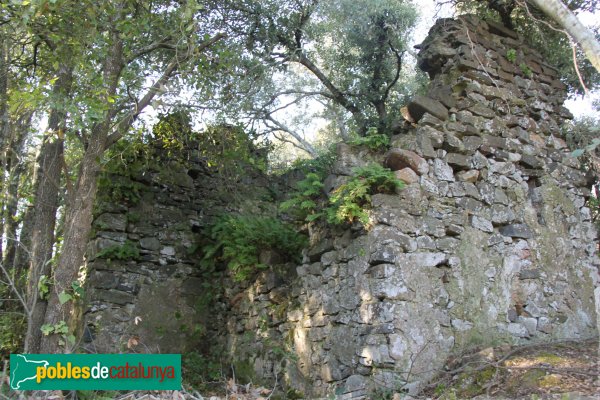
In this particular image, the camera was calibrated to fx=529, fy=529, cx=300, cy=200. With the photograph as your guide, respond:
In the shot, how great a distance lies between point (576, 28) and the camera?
3.88 meters

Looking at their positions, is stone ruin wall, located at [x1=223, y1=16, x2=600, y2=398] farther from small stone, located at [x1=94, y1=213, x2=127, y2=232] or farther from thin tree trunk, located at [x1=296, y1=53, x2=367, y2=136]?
thin tree trunk, located at [x1=296, y1=53, x2=367, y2=136]

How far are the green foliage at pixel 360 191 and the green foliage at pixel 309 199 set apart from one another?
1.00ft

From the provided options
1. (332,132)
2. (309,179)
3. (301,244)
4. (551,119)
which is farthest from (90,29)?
(332,132)

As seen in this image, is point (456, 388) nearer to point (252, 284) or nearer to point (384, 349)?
point (384, 349)

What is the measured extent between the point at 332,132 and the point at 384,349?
10838mm

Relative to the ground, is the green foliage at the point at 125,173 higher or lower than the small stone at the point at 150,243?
higher

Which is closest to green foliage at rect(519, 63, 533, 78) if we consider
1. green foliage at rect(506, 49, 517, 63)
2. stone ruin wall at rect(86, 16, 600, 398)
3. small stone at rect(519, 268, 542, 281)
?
stone ruin wall at rect(86, 16, 600, 398)

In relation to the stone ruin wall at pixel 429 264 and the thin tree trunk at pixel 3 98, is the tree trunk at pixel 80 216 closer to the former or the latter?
the thin tree trunk at pixel 3 98

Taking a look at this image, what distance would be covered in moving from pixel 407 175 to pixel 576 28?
1.99 metres

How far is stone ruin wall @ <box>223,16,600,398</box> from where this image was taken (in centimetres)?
491

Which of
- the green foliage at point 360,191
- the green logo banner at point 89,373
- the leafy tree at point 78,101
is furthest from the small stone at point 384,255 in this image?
the leafy tree at point 78,101

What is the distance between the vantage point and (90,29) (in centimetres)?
559

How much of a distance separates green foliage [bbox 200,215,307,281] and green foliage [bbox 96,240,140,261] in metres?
0.98

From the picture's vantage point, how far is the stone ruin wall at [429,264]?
16.3 ft
